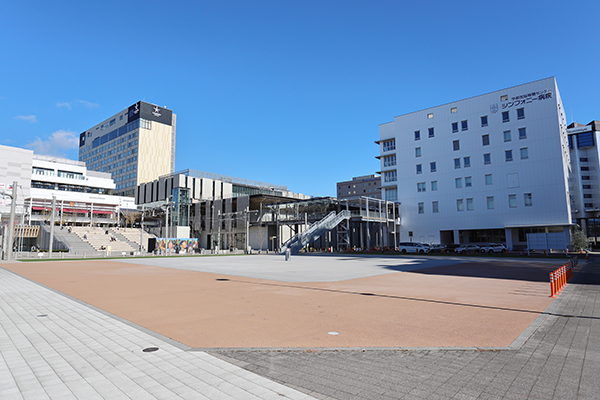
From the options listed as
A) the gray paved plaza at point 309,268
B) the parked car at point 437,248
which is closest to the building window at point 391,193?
the parked car at point 437,248

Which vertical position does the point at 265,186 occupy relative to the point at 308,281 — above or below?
above

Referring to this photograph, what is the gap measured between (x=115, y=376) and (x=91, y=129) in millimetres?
164639

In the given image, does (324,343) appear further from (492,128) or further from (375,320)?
(492,128)

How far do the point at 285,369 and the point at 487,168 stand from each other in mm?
57164

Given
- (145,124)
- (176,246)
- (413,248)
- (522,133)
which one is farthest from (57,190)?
(522,133)

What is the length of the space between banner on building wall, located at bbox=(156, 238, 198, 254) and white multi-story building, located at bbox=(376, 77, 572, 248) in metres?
37.5

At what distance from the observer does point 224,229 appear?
72.1 metres

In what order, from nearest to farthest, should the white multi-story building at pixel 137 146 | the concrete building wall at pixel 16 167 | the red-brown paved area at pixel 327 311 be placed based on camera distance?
the red-brown paved area at pixel 327 311, the concrete building wall at pixel 16 167, the white multi-story building at pixel 137 146

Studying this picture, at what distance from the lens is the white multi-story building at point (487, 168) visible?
162 ft

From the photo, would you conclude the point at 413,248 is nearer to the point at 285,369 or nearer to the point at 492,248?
the point at 492,248

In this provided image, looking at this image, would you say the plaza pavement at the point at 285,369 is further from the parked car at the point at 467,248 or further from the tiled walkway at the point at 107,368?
the parked car at the point at 467,248

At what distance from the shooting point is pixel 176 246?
2343 inches

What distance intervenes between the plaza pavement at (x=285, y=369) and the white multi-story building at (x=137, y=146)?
115775 millimetres

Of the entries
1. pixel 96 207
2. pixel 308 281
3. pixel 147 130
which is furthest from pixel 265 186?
pixel 308 281
